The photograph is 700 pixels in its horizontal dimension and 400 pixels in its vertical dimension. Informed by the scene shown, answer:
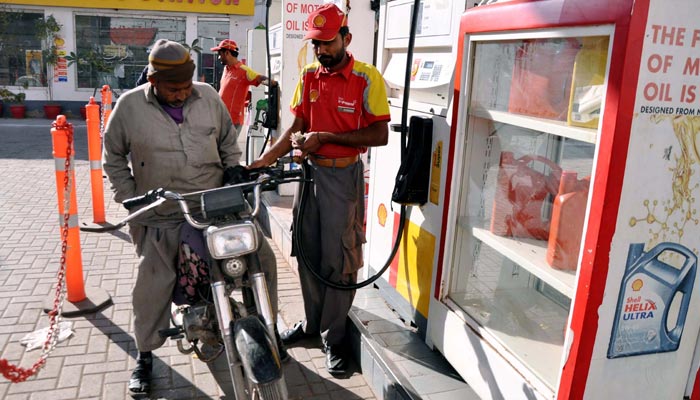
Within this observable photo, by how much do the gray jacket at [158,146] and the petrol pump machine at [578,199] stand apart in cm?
137

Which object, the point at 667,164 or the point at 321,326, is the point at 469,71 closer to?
the point at 667,164

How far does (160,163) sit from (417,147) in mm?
1479

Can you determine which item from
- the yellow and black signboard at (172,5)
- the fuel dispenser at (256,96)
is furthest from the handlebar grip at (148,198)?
the yellow and black signboard at (172,5)

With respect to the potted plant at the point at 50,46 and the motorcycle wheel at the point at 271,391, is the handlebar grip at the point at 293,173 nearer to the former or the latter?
the motorcycle wheel at the point at 271,391

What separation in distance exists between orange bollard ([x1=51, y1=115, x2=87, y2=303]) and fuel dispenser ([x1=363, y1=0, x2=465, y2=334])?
7.50ft

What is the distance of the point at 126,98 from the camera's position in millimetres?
3039

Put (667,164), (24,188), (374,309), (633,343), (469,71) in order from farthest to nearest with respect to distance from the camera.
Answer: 1. (24,188)
2. (374,309)
3. (469,71)
4. (633,343)
5. (667,164)

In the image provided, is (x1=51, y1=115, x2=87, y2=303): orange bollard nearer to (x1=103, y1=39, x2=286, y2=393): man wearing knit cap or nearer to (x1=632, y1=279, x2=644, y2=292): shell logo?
(x1=103, y1=39, x2=286, y2=393): man wearing knit cap

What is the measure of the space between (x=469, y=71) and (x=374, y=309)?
6.12 ft

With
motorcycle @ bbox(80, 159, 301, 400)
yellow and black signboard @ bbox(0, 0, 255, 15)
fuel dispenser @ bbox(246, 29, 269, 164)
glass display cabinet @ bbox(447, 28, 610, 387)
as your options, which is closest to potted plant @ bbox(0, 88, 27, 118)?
yellow and black signboard @ bbox(0, 0, 255, 15)

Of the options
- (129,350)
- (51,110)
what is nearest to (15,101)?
(51,110)

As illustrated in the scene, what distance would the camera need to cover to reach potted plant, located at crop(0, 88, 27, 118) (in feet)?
55.5

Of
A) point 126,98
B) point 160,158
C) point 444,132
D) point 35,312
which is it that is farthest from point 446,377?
point 35,312

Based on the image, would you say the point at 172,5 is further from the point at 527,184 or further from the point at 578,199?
the point at 578,199
